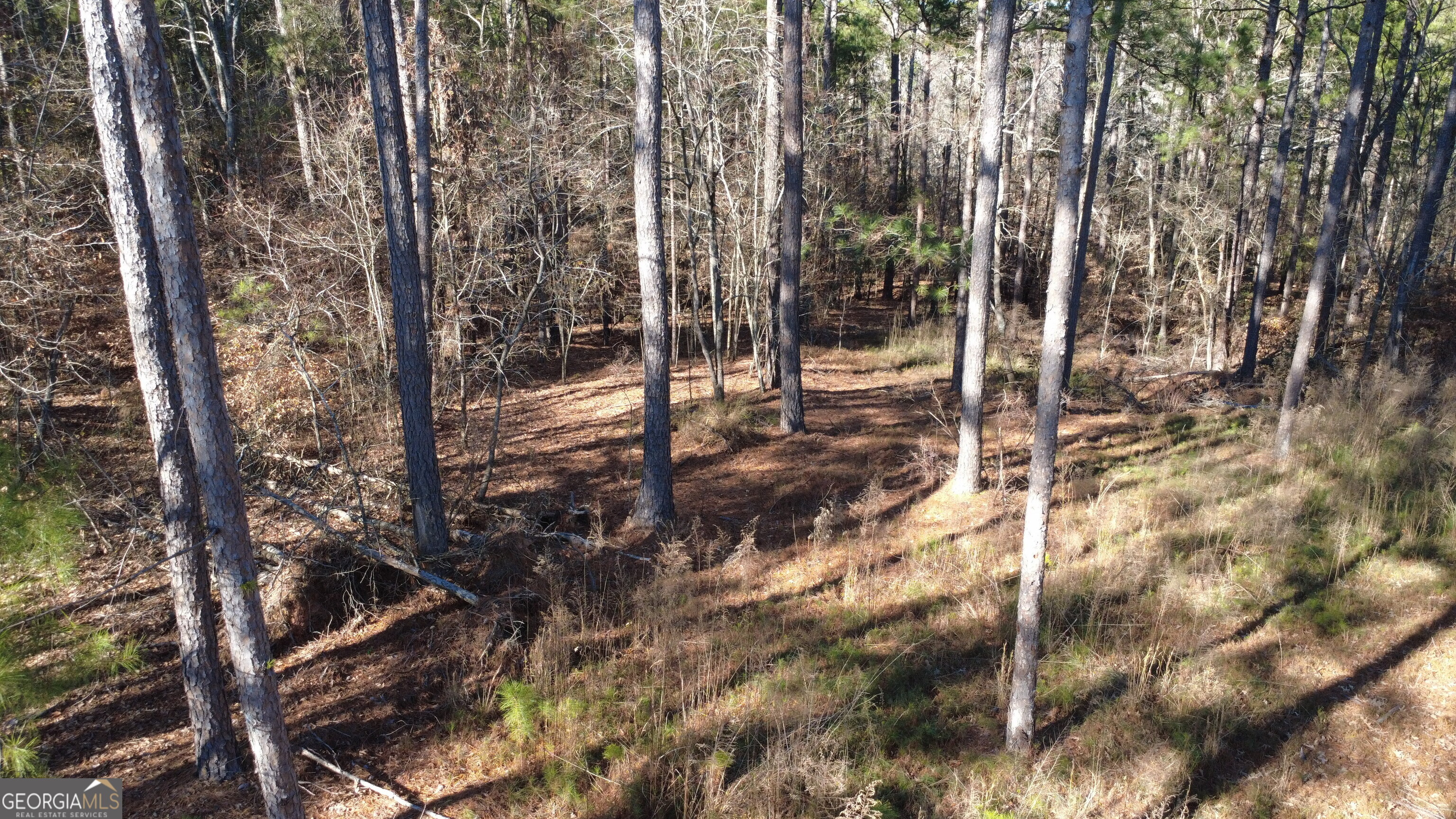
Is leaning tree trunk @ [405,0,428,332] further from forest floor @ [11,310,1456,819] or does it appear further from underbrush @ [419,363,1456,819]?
underbrush @ [419,363,1456,819]

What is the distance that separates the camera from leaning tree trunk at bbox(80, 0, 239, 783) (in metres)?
3.89

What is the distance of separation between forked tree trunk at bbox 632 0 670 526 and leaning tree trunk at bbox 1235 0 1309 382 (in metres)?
10.4

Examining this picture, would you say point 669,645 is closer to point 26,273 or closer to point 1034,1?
point 26,273

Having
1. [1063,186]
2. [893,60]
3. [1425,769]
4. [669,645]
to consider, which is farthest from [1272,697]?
[893,60]

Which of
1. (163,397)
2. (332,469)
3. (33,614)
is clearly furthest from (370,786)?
(332,469)

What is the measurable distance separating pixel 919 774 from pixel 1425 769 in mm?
3172

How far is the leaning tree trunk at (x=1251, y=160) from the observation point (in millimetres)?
12578

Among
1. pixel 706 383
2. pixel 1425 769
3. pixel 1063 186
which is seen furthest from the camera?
pixel 706 383

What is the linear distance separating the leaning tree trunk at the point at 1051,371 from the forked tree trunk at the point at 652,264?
4.30 meters

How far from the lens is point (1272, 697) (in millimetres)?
5410

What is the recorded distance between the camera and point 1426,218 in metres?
11.6

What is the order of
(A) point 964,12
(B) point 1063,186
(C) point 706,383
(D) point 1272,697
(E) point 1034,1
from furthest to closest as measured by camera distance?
(C) point 706,383 → (A) point 964,12 → (E) point 1034,1 → (D) point 1272,697 → (B) point 1063,186

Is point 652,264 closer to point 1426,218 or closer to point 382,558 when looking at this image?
point 382,558

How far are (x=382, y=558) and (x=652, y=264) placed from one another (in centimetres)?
391
